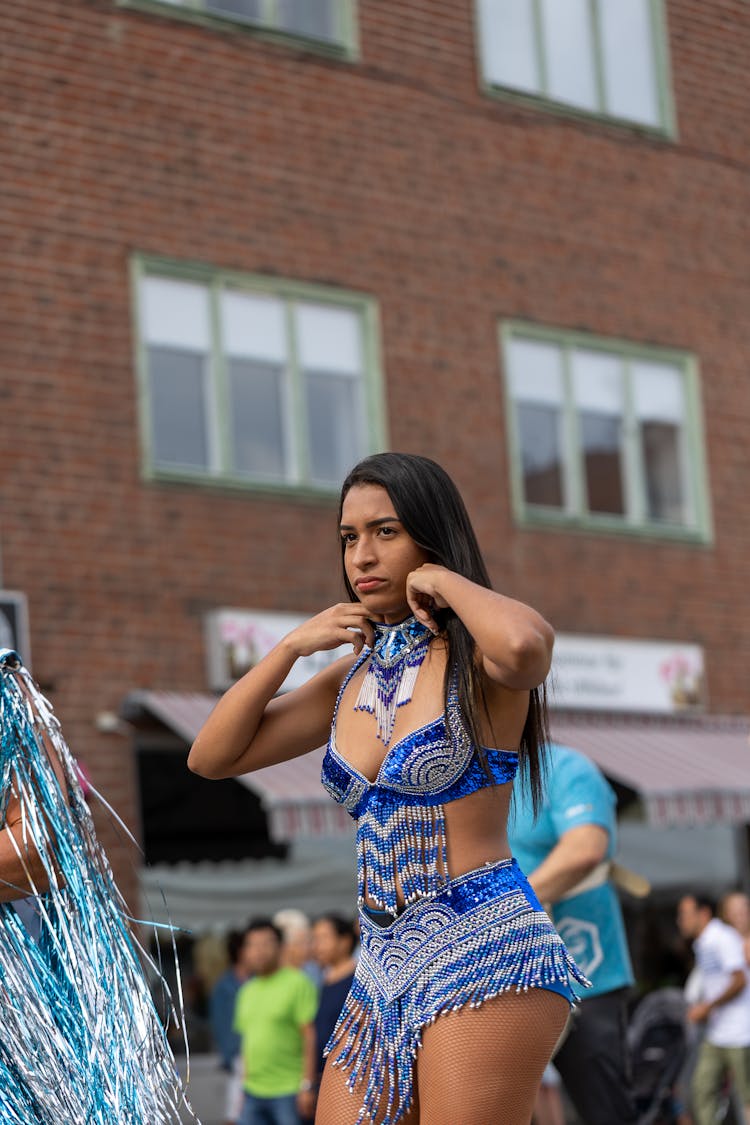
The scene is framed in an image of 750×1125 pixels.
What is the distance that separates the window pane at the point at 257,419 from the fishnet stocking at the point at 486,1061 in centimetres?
1073

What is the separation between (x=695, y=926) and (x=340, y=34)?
721cm

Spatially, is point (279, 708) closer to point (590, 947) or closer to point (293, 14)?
point (590, 947)

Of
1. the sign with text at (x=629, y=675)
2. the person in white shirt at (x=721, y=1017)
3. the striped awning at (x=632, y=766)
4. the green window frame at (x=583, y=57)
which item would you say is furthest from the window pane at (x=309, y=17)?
the person in white shirt at (x=721, y=1017)

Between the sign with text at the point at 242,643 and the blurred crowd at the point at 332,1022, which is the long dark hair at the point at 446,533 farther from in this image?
the sign with text at the point at 242,643

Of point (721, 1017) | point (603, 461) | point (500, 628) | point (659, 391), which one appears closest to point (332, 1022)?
point (721, 1017)

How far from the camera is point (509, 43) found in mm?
16250

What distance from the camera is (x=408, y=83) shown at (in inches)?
603

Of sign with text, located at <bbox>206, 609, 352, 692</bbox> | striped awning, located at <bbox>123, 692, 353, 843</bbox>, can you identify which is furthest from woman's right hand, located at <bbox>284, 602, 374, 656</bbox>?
sign with text, located at <bbox>206, 609, 352, 692</bbox>

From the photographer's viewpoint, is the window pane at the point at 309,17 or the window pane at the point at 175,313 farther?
the window pane at the point at 309,17

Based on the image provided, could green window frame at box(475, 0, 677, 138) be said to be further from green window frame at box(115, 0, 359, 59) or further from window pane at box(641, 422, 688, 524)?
window pane at box(641, 422, 688, 524)

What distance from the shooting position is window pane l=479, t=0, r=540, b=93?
16.0 metres

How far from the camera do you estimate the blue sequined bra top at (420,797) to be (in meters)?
3.52

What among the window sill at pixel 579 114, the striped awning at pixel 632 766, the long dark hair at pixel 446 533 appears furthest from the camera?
the window sill at pixel 579 114

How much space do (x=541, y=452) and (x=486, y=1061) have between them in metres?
12.6
